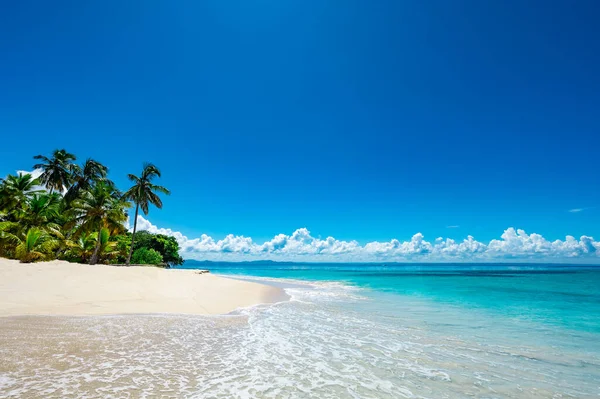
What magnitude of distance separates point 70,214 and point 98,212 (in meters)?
4.16

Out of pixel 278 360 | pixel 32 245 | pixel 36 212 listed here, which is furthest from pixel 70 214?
pixel 278 360

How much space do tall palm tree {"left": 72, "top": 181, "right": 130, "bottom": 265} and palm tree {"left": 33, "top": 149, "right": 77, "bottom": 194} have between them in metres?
12.8

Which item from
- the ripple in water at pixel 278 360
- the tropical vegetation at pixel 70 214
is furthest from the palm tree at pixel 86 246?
the ripple in water at pixel 278 360

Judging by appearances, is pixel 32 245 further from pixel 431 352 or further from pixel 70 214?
pixel 431 352

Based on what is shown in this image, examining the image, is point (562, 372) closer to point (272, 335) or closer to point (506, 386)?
point (506, 386)

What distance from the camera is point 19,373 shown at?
5.59 meters

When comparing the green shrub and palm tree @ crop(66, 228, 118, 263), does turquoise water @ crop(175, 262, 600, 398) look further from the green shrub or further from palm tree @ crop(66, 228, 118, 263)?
the green shrub

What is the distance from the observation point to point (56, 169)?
136 ft

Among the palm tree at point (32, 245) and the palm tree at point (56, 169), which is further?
the palm tree at point (56, 169)

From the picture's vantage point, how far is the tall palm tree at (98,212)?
105ft

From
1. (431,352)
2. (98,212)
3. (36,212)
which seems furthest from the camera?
(98,212)

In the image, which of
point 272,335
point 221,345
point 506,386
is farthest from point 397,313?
point 221,345

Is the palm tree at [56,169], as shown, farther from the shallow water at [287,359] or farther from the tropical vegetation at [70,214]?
the shallow water at [287,359]

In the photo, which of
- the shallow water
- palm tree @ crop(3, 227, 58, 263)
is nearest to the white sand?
the shallow water
